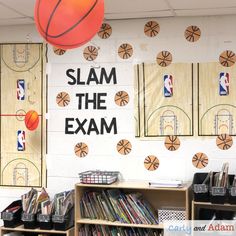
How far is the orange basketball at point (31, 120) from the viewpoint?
4.02 m

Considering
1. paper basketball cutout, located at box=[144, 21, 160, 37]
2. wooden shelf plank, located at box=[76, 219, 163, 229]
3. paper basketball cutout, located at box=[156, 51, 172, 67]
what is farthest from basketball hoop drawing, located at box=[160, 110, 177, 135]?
wooden shelf plank, located at box=[76, 219, 163, 229]

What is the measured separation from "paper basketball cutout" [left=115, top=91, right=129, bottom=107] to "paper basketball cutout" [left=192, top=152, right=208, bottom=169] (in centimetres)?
78

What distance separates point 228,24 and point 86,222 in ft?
6.87

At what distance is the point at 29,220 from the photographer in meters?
3.87

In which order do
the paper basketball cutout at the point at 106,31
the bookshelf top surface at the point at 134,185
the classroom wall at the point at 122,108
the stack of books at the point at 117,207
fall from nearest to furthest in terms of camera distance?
1. the bookshelf top surface at the point at 134,185
2. the stack of books at the point at 117,207
3. the classroom wall at the point at 122,108
4. the paper basketball cutout at the point at 106,31

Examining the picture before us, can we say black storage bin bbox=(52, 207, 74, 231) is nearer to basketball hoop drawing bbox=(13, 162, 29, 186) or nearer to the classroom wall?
the classroom wall

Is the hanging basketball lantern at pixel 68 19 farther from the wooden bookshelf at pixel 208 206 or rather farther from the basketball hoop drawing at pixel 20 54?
the basketball hoop drawing at pixel 20 54

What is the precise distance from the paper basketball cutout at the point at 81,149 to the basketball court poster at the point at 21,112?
333 mm

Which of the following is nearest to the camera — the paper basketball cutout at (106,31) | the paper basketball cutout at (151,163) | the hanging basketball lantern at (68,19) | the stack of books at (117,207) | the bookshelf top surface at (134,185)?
the hanging basketball lantern at (68,19)

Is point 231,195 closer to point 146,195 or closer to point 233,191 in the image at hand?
point 233,191

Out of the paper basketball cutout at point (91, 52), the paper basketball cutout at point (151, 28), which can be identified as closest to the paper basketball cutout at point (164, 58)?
the paper basketball cutout at point (151, 28)

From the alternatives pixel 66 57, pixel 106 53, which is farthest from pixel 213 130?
pixel 66 57

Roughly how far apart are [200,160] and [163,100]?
2.02 feet

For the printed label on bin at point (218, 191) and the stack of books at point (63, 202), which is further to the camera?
the stack of books at point (63, 202)
